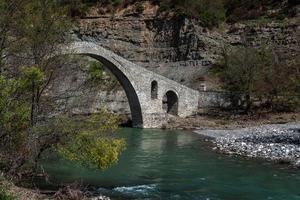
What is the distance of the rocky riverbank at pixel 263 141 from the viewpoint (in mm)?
19623

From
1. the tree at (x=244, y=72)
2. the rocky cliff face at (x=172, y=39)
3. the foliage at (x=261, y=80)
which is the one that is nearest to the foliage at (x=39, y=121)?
the foliage at (x=261, y=80)

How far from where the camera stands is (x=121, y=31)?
52594mm

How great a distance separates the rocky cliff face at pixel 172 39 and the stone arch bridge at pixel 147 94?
124 inches

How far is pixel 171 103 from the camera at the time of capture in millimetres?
39562

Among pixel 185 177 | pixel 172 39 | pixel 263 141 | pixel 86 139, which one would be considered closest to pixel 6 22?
Result: pixel 86 139

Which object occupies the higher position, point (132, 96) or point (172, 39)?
point (172, 39)

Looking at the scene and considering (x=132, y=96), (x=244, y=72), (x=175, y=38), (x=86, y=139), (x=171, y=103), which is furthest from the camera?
(x=175, y=38)

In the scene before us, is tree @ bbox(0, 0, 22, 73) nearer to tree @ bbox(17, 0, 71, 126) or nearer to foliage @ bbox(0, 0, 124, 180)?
foliage @ bbox(0, 0, 124, 180)

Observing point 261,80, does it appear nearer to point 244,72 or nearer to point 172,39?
point 244,72

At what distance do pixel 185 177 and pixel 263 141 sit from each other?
30.4 feet

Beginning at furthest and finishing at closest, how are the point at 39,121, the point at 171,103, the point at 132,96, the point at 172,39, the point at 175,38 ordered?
the point at 172,39
the point at 175,38
the point at 171,103
the point at 132,96
the point at 39,121

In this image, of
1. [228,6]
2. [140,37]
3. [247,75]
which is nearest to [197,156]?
[247,75]

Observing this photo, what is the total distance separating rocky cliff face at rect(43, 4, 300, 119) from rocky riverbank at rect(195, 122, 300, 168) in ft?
41.6

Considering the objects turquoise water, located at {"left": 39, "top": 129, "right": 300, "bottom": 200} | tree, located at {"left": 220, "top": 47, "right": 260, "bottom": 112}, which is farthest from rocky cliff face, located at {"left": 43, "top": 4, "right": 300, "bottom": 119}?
turquoise water, located at {"left": 39, "top": 129, "right": 300, "bottom": 200}
